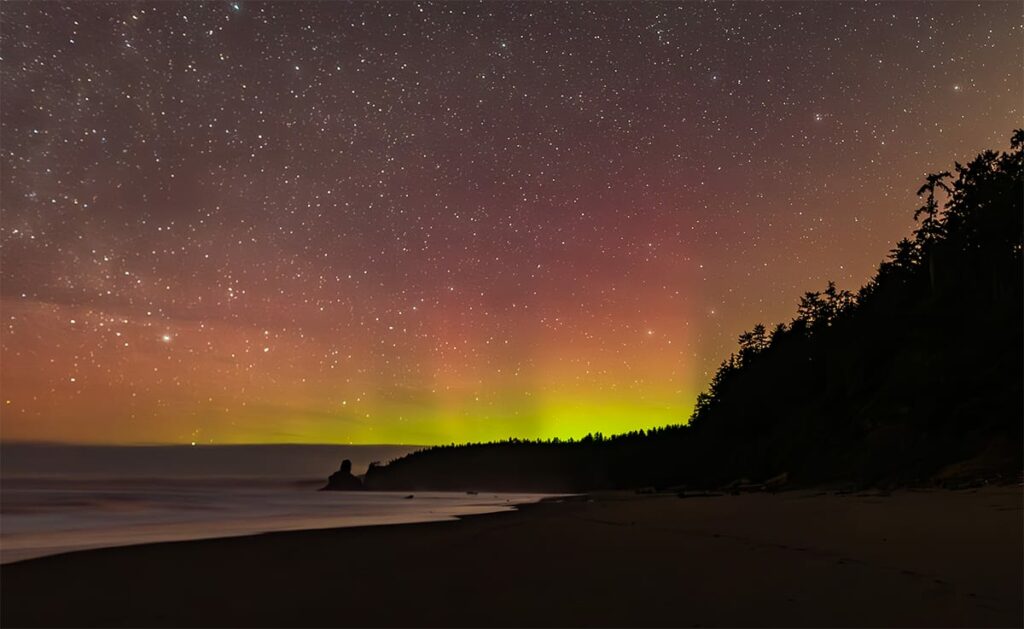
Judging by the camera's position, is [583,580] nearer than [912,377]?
Yes

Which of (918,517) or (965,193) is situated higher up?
(965,193)

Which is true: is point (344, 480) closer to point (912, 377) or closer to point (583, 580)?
point (912, 377)

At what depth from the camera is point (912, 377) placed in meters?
25.4

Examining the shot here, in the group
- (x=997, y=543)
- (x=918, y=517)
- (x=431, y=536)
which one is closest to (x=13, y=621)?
(x=431, y=536)

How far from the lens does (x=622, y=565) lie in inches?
296

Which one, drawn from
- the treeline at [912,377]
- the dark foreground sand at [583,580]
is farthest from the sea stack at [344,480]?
the dark foreground sand at [583,580]

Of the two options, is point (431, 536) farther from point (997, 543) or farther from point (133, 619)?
point (997, 543)

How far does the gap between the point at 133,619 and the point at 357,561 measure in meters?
3.73

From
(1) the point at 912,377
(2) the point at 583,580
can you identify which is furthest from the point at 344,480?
(2) the point at 583,580

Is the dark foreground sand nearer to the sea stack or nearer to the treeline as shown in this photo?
the treeline

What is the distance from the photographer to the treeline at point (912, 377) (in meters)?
21.9

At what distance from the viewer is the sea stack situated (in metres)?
115

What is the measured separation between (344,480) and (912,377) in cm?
10336

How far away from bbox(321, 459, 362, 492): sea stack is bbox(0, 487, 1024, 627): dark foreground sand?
109197 mm
